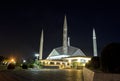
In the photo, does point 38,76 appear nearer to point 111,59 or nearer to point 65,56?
point 111,59

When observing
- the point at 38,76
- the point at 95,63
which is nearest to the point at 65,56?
the point at 38,76

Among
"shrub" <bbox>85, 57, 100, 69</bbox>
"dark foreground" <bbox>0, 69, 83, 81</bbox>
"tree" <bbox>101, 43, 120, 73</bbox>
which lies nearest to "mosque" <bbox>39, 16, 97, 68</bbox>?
"dark foreground" <bbox>0, 69, 83, 81</bbox>

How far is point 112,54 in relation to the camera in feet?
23.0

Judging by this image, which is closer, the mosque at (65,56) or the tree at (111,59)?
the tree at (111,59)

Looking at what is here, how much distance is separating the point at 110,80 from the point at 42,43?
95600 millimetres

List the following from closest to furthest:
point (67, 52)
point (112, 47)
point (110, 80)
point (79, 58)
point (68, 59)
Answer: point (110, 80)
point (112, 47)
point (79, 58)
point (68, 59)
point (67, 52)

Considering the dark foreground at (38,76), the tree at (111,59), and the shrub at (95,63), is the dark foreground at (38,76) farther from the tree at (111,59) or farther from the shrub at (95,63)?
the tree at (111,59)

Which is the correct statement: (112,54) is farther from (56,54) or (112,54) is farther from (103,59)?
(56,54)

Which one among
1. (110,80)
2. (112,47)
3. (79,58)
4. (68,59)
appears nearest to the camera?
(110,80)

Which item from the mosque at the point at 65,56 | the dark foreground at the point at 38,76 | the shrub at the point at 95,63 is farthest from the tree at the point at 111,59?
the mosque at the point at 65,56

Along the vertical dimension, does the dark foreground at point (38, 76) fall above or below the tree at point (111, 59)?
below

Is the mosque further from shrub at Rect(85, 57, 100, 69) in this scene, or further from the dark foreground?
shrub at Rect(85, 57, 100, 69)

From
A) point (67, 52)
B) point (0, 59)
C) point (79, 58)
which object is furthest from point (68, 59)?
point (0, 59)

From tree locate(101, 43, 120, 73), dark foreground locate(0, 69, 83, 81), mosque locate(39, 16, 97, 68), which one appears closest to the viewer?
tree locate(101, 43, 120, 73)
